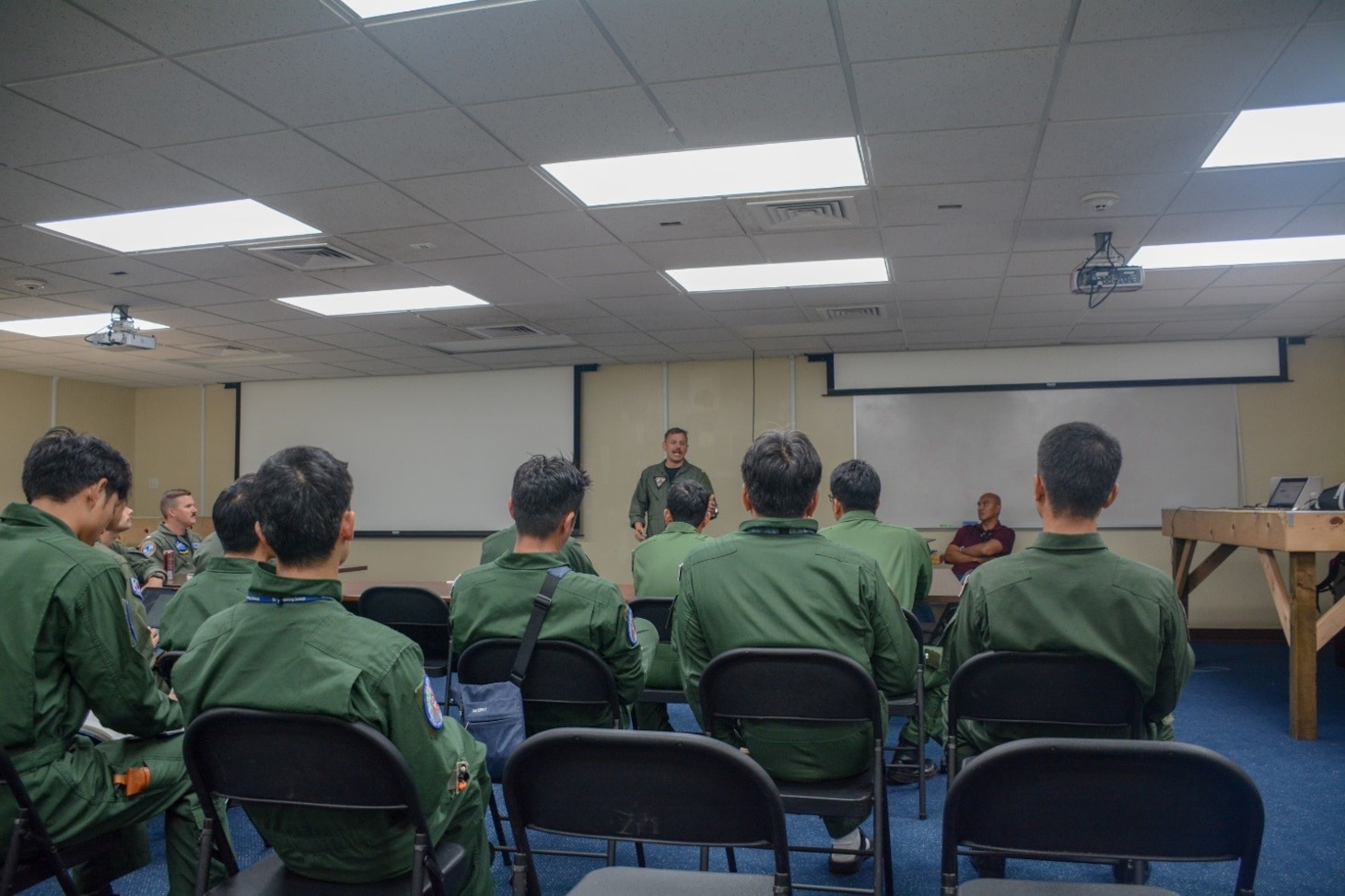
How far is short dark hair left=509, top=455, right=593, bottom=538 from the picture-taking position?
235 centimetres

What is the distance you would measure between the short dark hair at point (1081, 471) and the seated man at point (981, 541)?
5.26 metres

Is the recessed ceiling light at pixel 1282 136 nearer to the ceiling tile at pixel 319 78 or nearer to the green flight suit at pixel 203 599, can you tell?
the ceiling tile at pixel 319 78

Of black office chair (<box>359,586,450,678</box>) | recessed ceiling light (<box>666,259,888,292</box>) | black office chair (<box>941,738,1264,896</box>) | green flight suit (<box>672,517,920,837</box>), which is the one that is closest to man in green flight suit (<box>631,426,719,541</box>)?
recessed ceiling light (<box>666,259,888,292</box>)

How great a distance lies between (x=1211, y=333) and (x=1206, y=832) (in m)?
7.00

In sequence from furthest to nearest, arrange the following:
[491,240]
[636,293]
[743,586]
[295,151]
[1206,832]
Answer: [636,293] < [491,240] < [295,151] < [743,586] < [1206,832]

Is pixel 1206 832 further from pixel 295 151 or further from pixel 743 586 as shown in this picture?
pixel 295 151

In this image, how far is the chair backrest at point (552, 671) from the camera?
2.17 meters

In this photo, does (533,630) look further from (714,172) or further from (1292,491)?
(1292,491)

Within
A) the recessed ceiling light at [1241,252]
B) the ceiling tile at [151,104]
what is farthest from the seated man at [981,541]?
the ceiling tile at [151,104]

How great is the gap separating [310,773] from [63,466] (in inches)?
46.3

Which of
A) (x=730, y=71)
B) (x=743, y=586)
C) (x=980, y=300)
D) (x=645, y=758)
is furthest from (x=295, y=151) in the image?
(x=980, y=300)

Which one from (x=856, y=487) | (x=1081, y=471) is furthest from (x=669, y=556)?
(x=1081, y=471)

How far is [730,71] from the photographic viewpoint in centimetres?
283

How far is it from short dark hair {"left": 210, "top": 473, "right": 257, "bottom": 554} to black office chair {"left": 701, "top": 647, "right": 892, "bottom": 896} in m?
1.79
